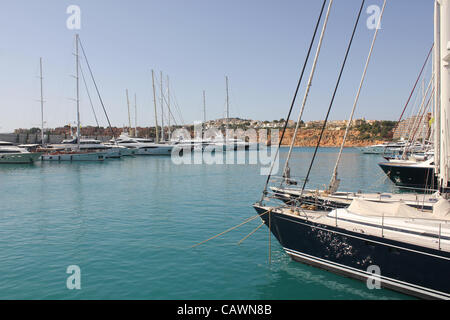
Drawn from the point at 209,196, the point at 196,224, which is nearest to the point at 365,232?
the point at 196,224

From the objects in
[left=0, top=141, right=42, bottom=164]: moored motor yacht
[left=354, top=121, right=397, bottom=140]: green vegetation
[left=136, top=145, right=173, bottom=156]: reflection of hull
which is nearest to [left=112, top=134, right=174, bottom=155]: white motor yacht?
[left=136, top=145, right=173, bottom=156]: reflection of hull

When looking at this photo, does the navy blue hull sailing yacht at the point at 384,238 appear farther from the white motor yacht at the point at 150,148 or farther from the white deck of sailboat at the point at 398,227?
the white motor yacht at the point at 150,148

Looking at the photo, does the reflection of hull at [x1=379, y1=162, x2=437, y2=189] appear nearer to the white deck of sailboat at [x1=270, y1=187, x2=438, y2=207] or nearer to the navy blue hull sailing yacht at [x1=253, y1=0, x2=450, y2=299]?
the white deck of sailboat at [x1=270, y1=187, x2=438, y2=207]

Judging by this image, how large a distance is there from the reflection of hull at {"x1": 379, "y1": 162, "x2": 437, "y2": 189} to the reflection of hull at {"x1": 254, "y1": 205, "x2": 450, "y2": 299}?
22.5 meters

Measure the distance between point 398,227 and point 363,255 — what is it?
144 centimetres

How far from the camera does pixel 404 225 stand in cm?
1069

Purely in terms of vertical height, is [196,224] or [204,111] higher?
[204,111]

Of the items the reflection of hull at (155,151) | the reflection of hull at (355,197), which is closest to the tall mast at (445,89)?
the reflection of hull at (355,197)

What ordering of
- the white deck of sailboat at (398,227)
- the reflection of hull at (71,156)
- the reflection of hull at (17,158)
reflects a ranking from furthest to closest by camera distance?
the reflection of hull at (71,156), the reflection of hull at (17,158), the white deck of sailboat at (398,227)

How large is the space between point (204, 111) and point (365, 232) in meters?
89.7

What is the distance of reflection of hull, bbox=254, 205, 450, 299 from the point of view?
31.3 ft

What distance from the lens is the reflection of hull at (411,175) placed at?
1156 inches

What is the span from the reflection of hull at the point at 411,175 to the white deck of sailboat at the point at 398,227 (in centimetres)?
2156
